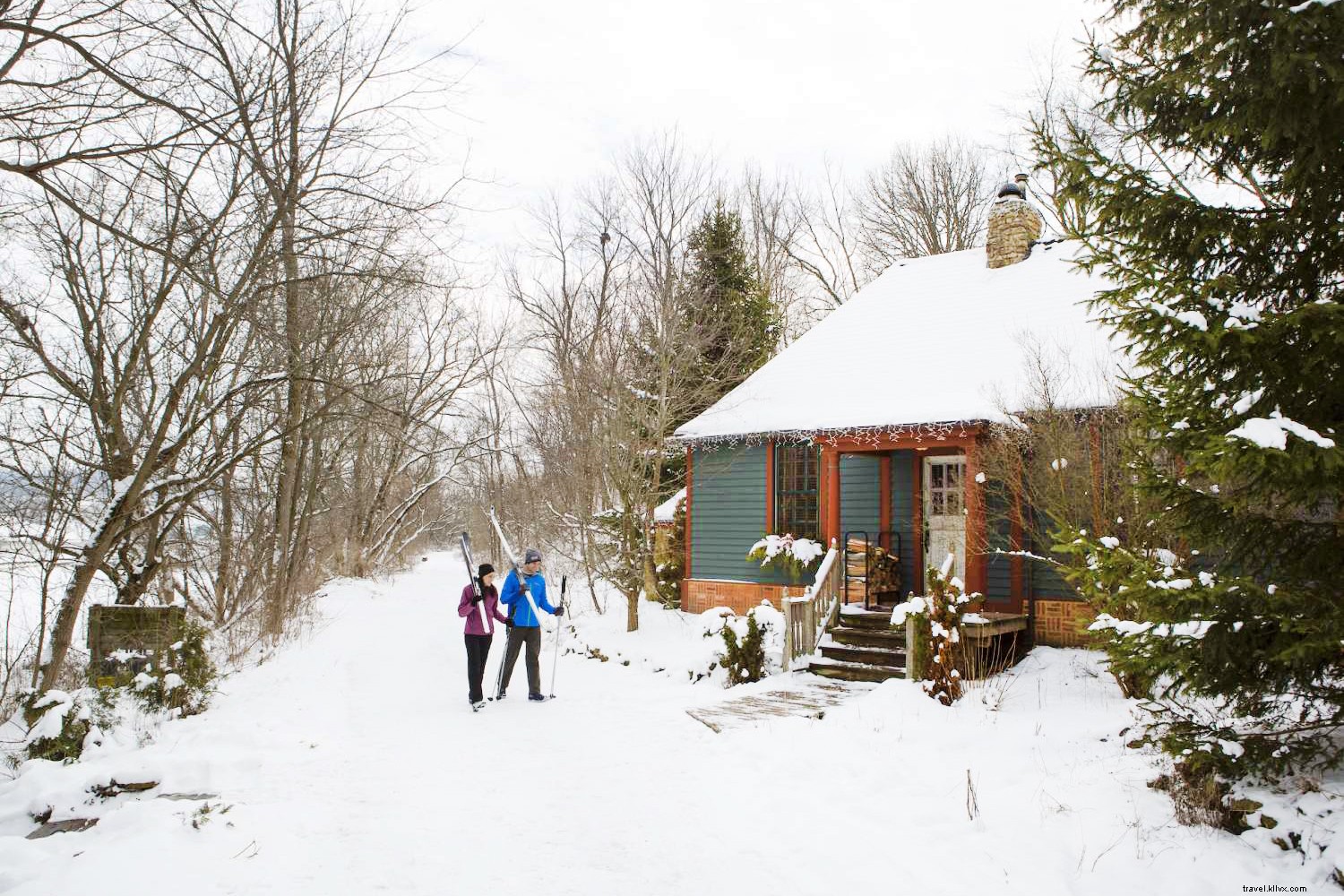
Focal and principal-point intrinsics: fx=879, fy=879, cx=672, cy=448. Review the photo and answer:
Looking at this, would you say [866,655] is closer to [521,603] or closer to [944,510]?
[944,510]

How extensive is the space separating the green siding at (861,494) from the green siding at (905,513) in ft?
0.82

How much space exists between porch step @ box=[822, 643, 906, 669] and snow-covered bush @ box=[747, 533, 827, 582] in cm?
283

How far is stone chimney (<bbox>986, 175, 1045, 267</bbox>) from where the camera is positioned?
49.9ft

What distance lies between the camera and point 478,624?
30.6 feet

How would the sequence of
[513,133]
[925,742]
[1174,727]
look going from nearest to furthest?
[1174,727] → [925,742] → [513,133]

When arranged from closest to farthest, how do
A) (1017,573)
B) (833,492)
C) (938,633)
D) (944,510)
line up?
1. (938,633)
2. (1017,573)
3. (833,492)
4. (944,510)

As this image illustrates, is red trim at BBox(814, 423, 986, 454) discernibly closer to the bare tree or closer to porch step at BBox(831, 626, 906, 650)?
porch step at BBox(831, 626, 906, 650)

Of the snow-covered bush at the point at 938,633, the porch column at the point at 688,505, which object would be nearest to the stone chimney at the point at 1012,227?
the porch column at the point at 688,505

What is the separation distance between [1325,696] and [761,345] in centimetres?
1663

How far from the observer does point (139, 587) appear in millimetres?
10234

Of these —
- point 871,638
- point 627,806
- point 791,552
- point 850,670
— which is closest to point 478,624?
point 627,806

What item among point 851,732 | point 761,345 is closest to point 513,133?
point 851,732

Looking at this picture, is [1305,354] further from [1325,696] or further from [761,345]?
[761,345]

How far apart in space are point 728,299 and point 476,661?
12747 mm
